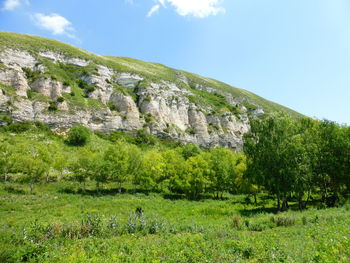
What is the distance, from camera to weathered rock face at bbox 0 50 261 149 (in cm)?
6016

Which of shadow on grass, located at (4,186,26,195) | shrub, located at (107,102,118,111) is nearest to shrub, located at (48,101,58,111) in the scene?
shrub, located at (107,102,118,111)

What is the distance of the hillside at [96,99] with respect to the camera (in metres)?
60.7

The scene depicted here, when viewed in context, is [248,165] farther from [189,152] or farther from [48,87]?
[48,87]

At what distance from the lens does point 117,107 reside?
252ft

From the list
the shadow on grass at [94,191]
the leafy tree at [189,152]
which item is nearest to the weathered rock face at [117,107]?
the leafy tree at [189,152]

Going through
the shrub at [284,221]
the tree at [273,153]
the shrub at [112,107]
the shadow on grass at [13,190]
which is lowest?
the shadow on grass at [13,190]

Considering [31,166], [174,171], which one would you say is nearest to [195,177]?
[174,171]

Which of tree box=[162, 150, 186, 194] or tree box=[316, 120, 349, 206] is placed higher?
tree box=[316, 120, 349, 206]

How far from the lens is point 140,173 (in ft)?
137

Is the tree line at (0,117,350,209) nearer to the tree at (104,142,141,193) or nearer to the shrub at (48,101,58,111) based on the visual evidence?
the tree at (104,142,141,193)

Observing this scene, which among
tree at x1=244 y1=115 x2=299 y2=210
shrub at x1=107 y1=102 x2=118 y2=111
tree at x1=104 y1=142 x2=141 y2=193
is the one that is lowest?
tree at x1=104 y1=142 x2=141 y2=193

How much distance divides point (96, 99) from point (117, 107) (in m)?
8.06

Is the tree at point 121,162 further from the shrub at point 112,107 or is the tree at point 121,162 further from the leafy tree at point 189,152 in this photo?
the shrub at point 112,107

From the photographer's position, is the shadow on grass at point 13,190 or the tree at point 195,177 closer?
the shadow on grass at point 13,190
